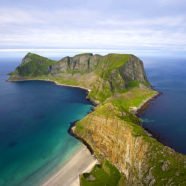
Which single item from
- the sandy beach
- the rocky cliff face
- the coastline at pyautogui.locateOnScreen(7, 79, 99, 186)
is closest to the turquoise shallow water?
the coastline at pyautogui.locateOnScreen(7, 79, 99, 186)

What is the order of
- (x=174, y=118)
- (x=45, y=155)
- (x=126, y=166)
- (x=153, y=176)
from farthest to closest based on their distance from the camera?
(x=174, y=118) < (x=45, y=155) < (x=126, y=166) < (x=153, y=176)

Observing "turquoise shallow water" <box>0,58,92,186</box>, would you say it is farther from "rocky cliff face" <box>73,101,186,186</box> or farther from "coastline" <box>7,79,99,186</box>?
"rocky cliff face" <box>73,101,186,186</box>

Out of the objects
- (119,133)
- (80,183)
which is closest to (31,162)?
(80,183)

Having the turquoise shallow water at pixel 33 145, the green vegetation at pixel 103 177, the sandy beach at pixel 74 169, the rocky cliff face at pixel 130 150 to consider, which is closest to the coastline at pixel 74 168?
the sandy beach at pixel 74 169

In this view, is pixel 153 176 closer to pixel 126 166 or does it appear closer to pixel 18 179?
pixel 126 166

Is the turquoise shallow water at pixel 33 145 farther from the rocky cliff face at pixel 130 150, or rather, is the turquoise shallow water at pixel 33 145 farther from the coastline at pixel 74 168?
the rocky cliff face at pixel 130 150

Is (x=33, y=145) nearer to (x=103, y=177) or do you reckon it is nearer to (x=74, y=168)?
(x=74, y=168)
